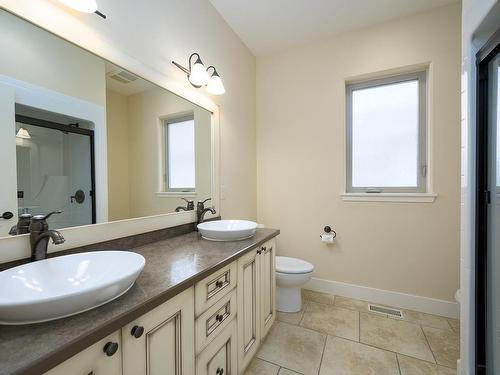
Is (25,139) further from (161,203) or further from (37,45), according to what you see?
(161,203)

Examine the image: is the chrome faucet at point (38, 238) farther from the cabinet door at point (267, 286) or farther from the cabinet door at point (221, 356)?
the cabinet door at point (267, 286)

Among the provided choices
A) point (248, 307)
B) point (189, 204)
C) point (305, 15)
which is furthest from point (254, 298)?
point (305, 15)

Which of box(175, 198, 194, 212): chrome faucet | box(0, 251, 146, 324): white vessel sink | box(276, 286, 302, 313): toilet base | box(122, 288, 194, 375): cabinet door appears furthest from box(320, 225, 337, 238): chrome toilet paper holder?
box(0, 251, 146, 324): white vessel sink

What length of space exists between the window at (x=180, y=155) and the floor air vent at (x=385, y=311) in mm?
1978

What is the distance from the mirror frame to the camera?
886 millimetres

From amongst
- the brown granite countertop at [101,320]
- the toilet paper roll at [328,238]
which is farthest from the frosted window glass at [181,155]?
the toilet paper roll at [328,238]

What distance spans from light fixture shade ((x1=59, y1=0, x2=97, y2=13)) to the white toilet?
202cm

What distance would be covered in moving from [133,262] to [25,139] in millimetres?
665

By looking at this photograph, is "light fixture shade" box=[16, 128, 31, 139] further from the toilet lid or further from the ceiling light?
the toilet lid

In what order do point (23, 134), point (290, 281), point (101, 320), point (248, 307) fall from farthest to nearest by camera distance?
point (290, 281) → point (248, 307) → point (23, 134) → point (101, 320)

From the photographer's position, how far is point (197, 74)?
1637mm

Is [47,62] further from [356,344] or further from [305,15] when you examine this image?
[356,344]

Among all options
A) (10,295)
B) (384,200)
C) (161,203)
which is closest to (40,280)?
(10,295)

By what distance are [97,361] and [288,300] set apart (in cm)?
176
